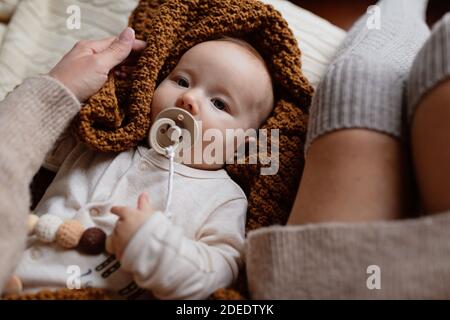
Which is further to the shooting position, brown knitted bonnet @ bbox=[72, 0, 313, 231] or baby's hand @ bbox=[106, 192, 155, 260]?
brown knitted bonnet @ bbox=[72, 0, 313, 231]

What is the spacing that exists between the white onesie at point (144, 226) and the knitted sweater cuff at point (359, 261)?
12 cm

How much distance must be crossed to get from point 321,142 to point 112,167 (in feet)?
1.38

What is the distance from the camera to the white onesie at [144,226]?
0.71 m

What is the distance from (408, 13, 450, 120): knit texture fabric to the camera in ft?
2.05

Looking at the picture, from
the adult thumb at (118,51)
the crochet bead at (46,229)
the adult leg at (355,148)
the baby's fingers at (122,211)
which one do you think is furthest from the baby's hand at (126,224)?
the adult thumb at (118,51)

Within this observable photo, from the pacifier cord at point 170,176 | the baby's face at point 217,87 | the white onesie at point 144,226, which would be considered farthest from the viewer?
the baby's face at point 217,87

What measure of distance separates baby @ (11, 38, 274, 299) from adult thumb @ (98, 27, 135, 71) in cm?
10

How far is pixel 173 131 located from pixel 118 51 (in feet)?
0.68

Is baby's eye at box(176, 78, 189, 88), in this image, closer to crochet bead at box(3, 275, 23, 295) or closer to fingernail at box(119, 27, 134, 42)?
fingernail at box(119, 27, 134, 42)

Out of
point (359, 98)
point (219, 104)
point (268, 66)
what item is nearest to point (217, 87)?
point (219, 104)

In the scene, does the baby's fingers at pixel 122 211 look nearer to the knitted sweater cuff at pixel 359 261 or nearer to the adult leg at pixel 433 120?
the knitted sweater cuff at pixel 359 261

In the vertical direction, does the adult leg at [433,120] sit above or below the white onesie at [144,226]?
above

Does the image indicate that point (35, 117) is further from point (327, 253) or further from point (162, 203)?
point (327, 253)

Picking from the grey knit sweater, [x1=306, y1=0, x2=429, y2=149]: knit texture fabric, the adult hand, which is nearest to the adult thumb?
the adult hand
